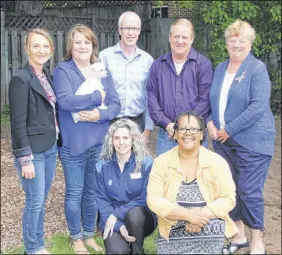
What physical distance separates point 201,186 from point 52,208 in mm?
2909

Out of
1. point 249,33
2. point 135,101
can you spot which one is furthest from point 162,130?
point 249,33

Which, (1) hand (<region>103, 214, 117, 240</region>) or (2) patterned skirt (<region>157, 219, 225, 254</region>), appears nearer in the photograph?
(2) patterned skirt (<region>157, 219, 225, 254</region>)

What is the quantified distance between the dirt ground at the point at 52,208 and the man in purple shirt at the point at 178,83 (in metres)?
1.41

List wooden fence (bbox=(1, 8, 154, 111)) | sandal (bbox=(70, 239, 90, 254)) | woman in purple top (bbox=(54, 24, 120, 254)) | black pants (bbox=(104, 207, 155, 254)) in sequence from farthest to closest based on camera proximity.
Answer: wooden fence (bbox=(1, 8, 154, 111)) < sandal (bbox=(70, 239, 90, 254)) < woman in purple top (bbox=(54, 24, 120, 254)) < black pants (bbox=(104, 207, 155, 254))

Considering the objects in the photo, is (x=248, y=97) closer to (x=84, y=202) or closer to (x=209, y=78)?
(x=209, y=78)

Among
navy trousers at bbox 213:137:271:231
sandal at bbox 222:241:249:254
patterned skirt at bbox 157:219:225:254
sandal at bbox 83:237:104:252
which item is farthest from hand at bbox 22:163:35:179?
sandal at bbox 222:241:249:254

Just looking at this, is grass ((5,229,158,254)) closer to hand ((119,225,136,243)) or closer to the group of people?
the group of people

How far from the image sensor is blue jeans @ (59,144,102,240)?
4441 millimetres

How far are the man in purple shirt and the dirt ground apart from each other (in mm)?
1407

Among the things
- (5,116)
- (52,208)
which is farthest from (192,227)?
(5,116)

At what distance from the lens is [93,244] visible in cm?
477

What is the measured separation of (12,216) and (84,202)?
1.81m

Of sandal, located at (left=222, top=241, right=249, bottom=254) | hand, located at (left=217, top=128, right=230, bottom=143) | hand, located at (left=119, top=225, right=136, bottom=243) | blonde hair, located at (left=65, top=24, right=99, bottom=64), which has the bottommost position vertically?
sandal, located at (left=222, top=241, right=249, bottom=254)

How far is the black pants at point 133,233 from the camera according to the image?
3990mm
